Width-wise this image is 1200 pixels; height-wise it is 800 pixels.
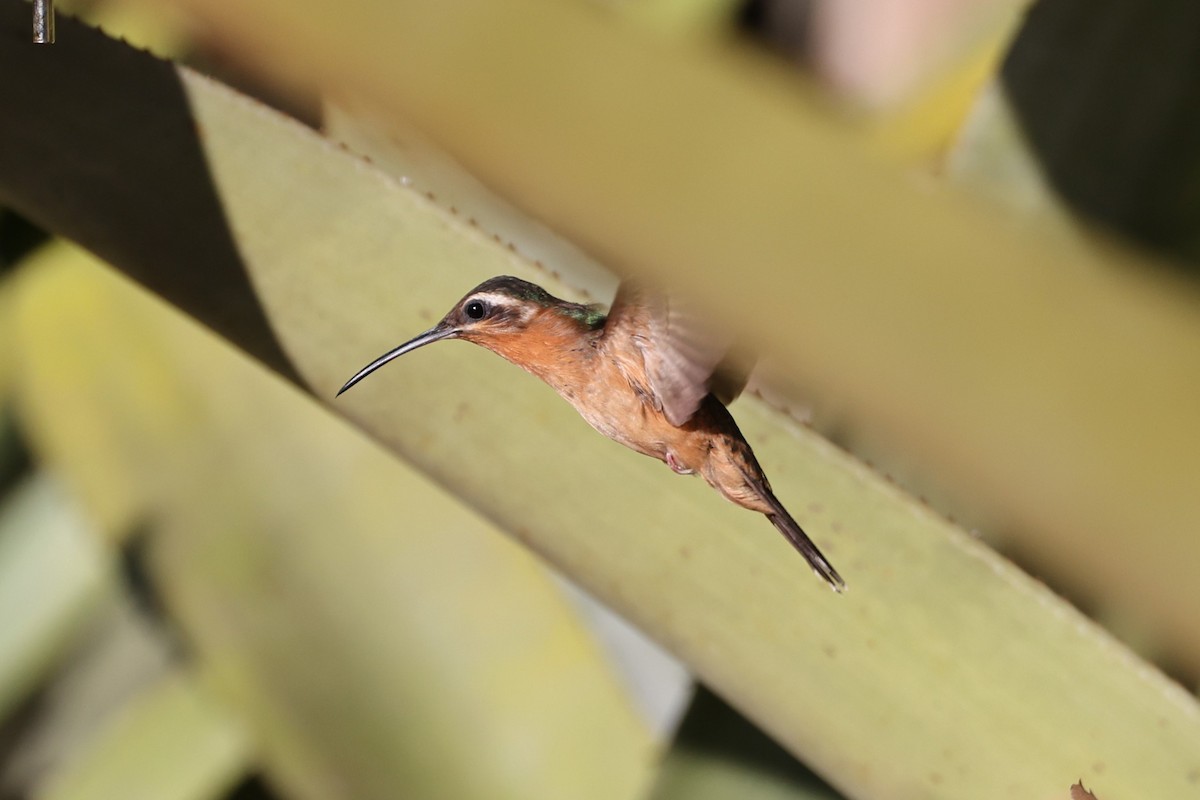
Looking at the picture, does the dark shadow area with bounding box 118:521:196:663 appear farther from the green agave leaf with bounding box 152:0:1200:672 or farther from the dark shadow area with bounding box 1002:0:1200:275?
the green agave leaf with bounding box 152:0:1200:672

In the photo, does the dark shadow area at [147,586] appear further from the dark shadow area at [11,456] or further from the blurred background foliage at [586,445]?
the dark shadow area at [11,456]

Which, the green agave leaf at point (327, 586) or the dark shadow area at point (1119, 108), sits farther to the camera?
the green agave leaf at point (327, 586)

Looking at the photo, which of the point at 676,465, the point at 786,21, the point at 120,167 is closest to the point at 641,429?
the point at 676,465

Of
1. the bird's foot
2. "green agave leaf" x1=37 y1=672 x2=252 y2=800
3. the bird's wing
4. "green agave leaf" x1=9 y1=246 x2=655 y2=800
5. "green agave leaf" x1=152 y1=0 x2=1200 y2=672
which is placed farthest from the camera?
"green agave leaf" x1=37 y1=672 x2=252 y2=800

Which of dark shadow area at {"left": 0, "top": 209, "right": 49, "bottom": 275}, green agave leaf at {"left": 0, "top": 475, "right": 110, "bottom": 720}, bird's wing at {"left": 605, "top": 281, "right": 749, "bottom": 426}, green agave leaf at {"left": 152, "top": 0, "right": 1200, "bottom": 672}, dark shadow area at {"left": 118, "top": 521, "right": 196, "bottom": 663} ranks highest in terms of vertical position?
green agave leaf at {"left": 152, "top": 0, "right": 1200, "bottom": 672}

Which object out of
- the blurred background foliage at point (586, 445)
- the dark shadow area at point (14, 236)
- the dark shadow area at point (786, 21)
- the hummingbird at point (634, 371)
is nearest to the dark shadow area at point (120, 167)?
the blurred background foliage at point (586, 445)

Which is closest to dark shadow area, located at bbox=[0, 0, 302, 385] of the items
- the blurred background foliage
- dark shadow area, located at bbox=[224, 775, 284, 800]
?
the blurred background foliage

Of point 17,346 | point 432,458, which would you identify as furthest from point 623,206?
point 17,346
